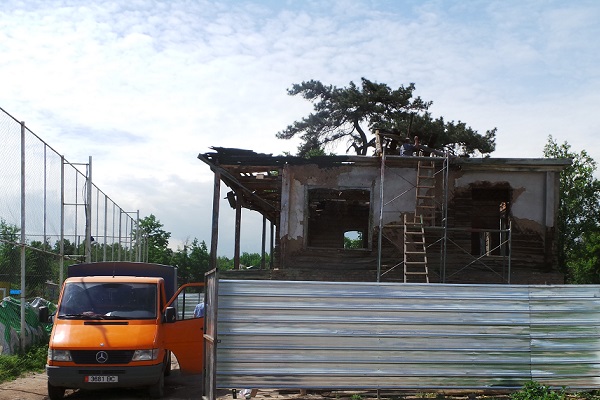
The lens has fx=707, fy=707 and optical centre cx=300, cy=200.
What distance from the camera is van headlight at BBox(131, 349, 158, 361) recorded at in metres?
10.5

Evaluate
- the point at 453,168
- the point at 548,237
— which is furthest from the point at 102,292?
the point at 548,237

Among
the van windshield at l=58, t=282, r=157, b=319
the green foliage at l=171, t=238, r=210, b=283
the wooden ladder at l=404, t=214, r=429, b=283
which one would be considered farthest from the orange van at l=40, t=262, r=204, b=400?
the green foliage at l=171, t=238, r=210, b=283

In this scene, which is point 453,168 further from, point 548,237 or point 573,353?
point 573,353

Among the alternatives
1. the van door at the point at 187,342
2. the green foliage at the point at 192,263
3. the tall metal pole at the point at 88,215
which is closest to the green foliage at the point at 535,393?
the van door at the point at 187,342

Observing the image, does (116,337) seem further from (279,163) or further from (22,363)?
(279,163)

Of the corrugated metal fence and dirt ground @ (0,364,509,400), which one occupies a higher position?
the corrugated metal fence

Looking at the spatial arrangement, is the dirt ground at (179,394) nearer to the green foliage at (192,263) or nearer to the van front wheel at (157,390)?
the van front wheel at (157,390)

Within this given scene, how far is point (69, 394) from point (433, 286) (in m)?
6.34

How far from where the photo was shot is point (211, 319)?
30.3ft

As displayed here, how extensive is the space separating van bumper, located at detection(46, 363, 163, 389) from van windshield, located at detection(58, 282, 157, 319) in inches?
38.3

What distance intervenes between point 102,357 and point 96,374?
254 millimetres

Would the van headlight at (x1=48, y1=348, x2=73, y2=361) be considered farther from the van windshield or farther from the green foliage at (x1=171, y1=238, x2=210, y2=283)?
the green foliage at (x1=171, y1=238, x2=210, y2=283)

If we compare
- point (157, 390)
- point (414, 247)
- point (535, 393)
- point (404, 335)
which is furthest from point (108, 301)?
point (414, 247)

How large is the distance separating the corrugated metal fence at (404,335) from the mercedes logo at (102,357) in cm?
218
